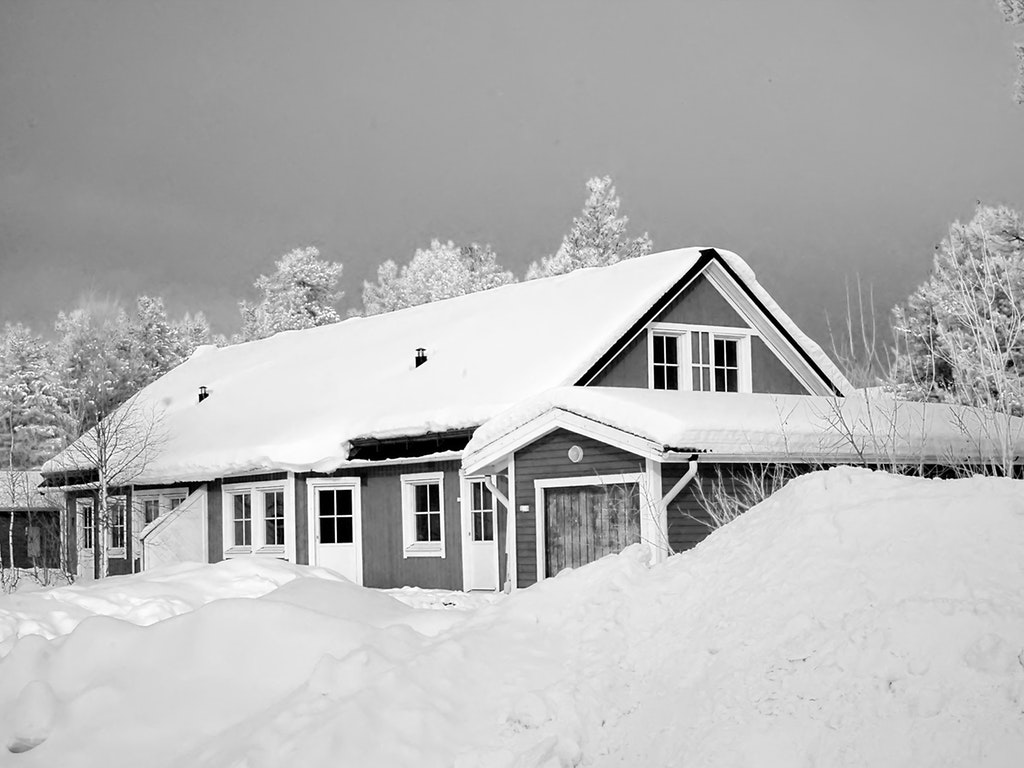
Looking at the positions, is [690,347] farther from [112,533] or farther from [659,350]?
[112,533]

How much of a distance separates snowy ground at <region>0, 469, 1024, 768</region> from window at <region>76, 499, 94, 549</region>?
79.4ft

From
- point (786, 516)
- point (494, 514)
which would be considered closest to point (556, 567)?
point (494, 514)

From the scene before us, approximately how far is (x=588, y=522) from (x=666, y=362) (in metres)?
5.32

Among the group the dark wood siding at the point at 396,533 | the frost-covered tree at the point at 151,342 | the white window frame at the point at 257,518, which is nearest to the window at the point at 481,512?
the dark wood siding at the point at 396,533

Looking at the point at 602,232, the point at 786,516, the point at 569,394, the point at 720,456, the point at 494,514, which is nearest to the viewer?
the point at 786,516

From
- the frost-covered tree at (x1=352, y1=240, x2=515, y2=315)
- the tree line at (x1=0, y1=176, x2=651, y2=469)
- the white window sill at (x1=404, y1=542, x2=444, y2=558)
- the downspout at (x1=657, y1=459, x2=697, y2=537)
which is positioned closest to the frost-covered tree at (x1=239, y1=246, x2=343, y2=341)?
the tree line at (x1=0, y1=176, x2=651, y2=469)

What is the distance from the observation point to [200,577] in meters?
11.8

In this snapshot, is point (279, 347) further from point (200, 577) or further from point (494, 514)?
point (200, 577)

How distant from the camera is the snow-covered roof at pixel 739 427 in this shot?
1589 centimetres

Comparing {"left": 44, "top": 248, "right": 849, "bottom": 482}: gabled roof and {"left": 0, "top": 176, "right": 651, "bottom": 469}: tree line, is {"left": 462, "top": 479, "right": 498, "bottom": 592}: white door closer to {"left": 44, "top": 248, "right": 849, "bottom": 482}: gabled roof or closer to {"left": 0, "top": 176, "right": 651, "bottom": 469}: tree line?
{"left": 44, "top": 248, "right": 849, "bottom": 482}: gabled roof

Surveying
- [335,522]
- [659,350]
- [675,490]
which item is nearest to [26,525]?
[335,522]

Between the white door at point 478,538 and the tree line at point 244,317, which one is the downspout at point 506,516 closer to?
the white door at point 478,538

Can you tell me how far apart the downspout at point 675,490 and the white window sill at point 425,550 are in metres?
6.47

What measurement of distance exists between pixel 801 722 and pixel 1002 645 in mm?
945
